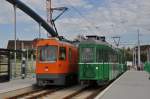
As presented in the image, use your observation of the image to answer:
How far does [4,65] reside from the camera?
30.7 metres

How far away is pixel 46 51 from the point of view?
2703 cm

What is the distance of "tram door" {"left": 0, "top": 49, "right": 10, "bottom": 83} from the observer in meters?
29.9

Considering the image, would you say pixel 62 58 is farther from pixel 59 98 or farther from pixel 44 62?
pixel 59 98

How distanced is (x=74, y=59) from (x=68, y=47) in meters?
2.35

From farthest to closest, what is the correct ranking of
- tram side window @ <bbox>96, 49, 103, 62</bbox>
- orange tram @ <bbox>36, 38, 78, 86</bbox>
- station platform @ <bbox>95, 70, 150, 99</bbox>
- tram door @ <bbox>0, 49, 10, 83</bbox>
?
tram door @ <bbox>0, 49, 10, 83</bbox>
orange tram @ <bbox>36, 38, 78, 86</bbox>
tram side window @ <bbox>96, 49, 103, 62</bbox>
station platform @ <bbox>95, 70, 150, 99</bbox>

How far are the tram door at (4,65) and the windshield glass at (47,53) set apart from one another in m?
3.41

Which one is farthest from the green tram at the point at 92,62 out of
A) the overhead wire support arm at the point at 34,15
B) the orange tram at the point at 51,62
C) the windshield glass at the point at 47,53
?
the overhead wire support arm at the point at 34,15

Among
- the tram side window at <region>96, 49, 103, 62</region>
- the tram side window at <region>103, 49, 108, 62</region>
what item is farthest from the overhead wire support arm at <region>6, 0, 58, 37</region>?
the tram side window at <region>96, 49, 103, 62</region>

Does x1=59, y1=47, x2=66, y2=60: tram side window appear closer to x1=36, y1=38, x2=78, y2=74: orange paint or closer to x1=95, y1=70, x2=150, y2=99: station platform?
x1=36, y1=38, x2=78, y2=74: orange paint

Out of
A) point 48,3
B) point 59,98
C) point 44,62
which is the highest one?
point 48,3

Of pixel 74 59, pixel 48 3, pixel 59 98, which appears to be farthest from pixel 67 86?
pixel 48 3

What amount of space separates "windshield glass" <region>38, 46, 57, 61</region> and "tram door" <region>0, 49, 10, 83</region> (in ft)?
11.2

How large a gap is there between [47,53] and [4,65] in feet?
16.3

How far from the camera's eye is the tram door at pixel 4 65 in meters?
29.9
